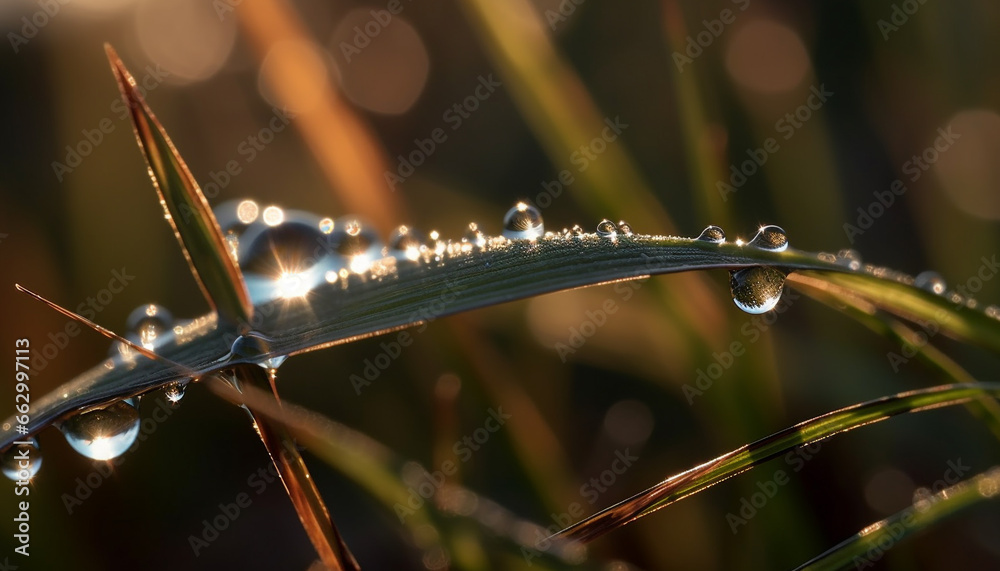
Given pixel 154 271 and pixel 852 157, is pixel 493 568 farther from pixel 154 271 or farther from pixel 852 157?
pixel 852 157

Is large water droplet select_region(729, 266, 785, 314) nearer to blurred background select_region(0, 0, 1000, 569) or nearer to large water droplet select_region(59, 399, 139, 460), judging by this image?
blurred background select_region(0, 0, 1000, 569)

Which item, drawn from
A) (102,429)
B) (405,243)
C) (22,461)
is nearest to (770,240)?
(405,243)

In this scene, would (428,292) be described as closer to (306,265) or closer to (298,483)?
(298,483)

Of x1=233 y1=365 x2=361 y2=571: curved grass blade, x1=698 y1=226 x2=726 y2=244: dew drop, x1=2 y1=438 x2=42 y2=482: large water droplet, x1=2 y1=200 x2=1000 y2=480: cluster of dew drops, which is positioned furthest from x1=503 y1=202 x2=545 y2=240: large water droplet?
x1=2 y1=438 x2=42 y2=482: large water droplet

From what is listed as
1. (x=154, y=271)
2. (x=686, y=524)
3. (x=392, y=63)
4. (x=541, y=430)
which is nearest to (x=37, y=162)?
(x=154, y=271)

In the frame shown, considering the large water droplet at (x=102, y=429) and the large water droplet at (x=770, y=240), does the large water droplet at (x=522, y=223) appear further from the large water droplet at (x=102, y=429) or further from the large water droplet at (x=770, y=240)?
the large water droplet at (x=102, y=429)

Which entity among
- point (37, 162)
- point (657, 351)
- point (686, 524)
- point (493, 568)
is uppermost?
point (37, 162)
